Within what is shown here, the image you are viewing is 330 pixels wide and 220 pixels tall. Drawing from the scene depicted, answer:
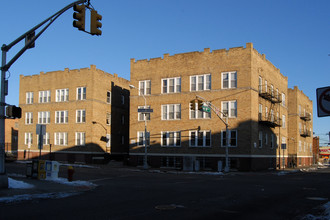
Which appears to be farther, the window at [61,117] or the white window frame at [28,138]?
the white window frame at [28,138]

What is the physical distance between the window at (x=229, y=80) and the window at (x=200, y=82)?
1820 millimetres

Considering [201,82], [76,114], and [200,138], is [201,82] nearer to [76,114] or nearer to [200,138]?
[200,138]

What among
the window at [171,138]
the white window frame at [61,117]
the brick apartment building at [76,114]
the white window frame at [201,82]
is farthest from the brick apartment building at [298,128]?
the white window frame at [61,117]

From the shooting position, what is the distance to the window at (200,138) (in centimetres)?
4094

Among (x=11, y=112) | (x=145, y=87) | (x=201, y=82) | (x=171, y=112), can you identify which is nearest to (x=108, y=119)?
(x=145, y=87)

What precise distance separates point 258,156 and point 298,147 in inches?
924

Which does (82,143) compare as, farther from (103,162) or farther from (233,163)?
(233,163)

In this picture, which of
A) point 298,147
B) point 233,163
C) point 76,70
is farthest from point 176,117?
point 298,147

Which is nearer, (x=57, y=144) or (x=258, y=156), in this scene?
(x=258, y=156)

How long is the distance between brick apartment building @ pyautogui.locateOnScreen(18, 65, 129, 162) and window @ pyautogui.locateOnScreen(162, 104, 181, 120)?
10841mm

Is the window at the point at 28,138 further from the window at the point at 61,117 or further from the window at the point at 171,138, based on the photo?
the window at the point at 171,138

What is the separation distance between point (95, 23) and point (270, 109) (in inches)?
1390

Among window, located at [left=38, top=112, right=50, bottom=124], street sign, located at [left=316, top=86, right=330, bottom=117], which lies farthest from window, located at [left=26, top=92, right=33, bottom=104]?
street sign, located at [left=316, top=86, right=330, bottom=117]

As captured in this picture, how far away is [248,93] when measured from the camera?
127 ft
